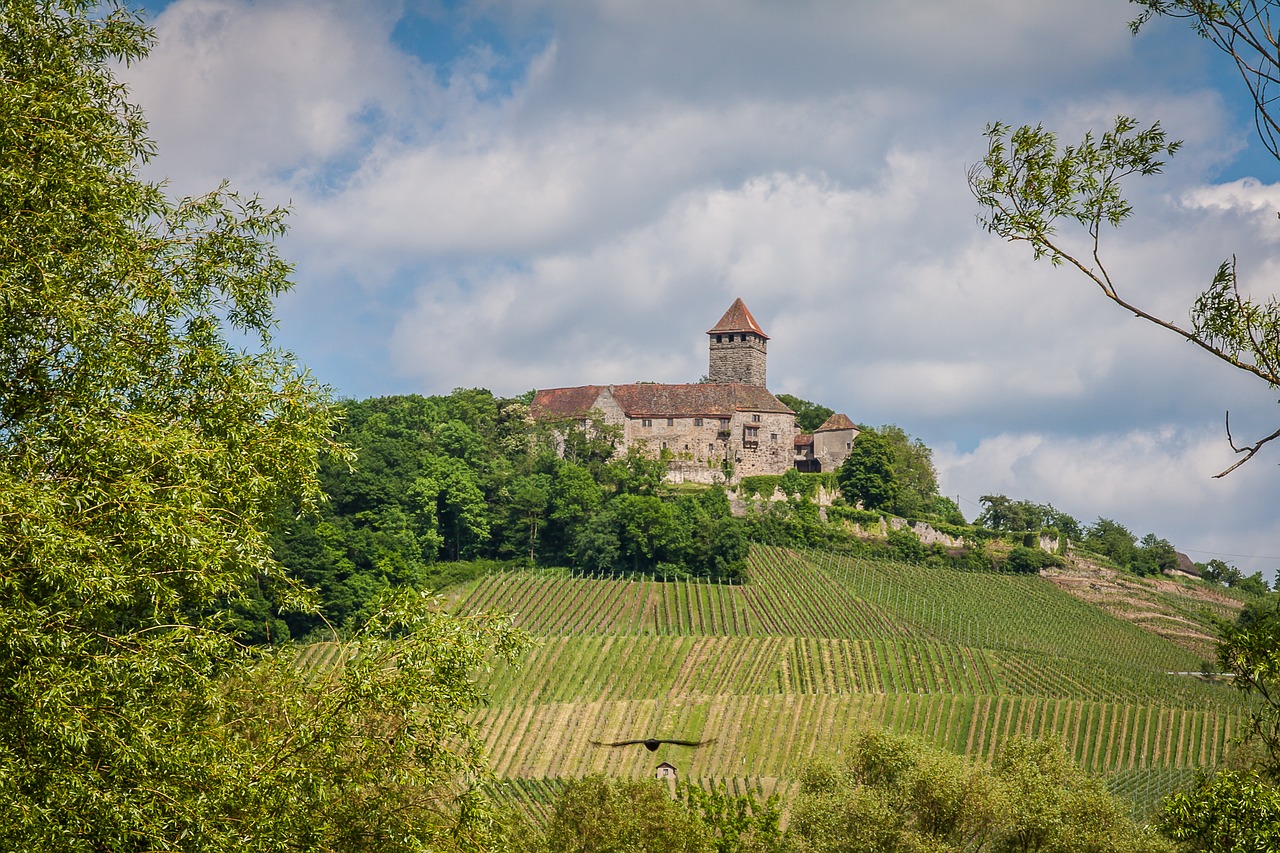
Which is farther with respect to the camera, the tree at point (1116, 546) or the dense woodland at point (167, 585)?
the tree at point (1116, 546)

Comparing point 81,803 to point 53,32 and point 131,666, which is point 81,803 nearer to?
point 131,666

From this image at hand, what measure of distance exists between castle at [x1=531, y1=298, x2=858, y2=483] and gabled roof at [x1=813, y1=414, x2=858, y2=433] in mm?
74

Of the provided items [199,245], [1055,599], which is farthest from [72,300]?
[1055,599]

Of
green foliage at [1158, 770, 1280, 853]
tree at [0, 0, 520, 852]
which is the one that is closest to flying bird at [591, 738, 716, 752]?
tree at [0, 0, 520, 852]

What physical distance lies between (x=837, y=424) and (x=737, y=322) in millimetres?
11496

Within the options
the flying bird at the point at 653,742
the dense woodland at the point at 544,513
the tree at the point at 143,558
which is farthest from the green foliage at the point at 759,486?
the tree at the point at 143,558

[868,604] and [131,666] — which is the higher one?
[868,604]

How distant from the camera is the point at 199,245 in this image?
1317 centimetres

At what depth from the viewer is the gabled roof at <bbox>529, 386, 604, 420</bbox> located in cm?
9169

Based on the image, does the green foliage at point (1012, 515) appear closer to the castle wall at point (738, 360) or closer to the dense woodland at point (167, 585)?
the castle wall at point (738, 360)

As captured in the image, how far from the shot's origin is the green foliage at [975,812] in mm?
26391

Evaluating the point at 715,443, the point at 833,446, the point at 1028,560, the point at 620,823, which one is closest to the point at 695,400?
the point at 715,443

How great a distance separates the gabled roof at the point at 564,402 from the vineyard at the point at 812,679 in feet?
70.4

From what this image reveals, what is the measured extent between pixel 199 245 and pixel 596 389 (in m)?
80.5
